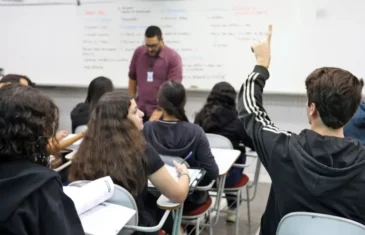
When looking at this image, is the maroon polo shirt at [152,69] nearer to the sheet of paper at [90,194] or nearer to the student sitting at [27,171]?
the sheet of paper at [90,194]

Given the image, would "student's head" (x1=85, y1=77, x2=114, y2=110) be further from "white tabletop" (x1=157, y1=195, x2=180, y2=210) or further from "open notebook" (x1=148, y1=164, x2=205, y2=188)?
"white tabletop" (x1=157, y1=195, x2=180, y2=210)

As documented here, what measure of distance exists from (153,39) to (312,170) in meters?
2.76

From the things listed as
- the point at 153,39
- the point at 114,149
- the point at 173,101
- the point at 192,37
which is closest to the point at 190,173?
the point at 173,101

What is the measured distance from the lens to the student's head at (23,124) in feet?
3.51

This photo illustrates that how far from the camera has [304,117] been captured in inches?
163

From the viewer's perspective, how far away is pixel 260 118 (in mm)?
1550

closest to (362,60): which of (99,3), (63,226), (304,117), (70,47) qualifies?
(304,117)

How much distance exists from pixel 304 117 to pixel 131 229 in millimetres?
2833

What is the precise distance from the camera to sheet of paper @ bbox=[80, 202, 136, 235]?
145 cm

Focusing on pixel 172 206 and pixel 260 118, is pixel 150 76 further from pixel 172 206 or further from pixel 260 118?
pixel 260 118

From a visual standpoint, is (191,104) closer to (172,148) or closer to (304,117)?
(304,117)

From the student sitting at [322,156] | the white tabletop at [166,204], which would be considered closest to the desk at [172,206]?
the white tabletop at [166,204]

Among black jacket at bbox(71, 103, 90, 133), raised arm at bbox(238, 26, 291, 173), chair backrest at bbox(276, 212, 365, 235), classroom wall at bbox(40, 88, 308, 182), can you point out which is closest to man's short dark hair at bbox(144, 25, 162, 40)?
classroom wall at bbox(40, 88, 308, 182)

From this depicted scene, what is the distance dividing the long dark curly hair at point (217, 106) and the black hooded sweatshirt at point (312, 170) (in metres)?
1.46
